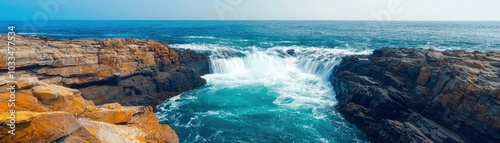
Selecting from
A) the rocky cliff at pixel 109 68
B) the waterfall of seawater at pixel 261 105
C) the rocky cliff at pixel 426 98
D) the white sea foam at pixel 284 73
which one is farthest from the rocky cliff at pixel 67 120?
the white sea foam at pixel 284 73

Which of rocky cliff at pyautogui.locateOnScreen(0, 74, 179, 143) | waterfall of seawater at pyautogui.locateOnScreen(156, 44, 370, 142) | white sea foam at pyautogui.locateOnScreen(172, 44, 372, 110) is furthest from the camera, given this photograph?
white sea foam at pyautogui.locateOnScreen(172, 44, 372, 110)

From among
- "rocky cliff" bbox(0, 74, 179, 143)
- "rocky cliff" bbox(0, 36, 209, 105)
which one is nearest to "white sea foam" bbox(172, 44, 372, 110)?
"rocky cliff" bbox(0, 36, 209, 105)

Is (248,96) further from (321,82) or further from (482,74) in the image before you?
(482,74)

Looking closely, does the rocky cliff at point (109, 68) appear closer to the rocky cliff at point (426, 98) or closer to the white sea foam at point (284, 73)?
the white sea foam at point (284, 73)

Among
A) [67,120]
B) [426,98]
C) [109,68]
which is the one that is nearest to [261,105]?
[426,98]

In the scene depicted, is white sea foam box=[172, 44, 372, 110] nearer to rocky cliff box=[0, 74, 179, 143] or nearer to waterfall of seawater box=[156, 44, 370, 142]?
waterfall of seawater box=[156, 44, 370, 142]
